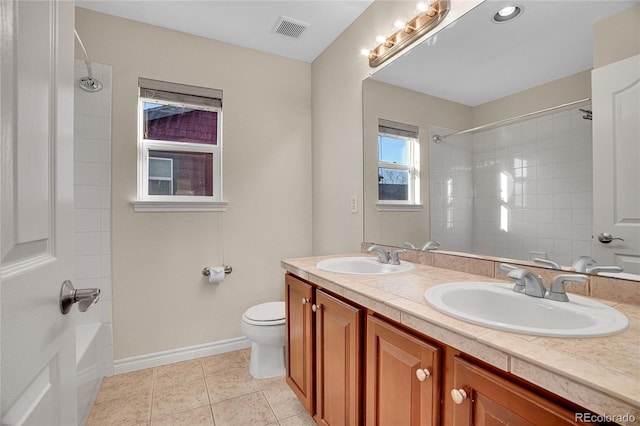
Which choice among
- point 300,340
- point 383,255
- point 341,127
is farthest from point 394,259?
point 341,127

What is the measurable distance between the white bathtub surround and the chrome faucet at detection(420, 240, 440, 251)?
2.08 meters

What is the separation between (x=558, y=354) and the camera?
0.58 m

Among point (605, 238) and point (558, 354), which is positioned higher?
point (605, 238)

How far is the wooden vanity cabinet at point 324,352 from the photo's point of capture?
1124mm

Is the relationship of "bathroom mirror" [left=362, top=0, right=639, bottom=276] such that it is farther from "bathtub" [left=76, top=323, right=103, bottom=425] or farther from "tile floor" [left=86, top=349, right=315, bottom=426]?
"bathtub" [left=76, top=323, right=103, bottom=425]

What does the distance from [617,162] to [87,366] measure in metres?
2.58

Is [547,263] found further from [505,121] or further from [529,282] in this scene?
[505,121]

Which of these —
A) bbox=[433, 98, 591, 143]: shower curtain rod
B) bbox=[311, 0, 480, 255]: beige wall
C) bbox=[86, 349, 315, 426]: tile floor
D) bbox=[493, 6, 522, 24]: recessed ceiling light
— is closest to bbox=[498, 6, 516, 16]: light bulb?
bbox=[493, 6, 522, 24]: recessed ceiling light

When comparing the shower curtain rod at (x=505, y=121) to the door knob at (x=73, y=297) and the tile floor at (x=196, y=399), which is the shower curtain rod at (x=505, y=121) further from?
the tile floor at (x=196, y=399)

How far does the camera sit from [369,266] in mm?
1715

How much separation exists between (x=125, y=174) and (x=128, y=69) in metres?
0.76

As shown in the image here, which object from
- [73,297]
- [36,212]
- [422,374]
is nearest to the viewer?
[36,212]

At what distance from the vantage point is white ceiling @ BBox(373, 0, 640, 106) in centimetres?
102

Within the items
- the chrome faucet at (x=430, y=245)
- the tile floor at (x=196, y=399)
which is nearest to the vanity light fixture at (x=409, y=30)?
the chrome faucet at (x=430, y=245)
